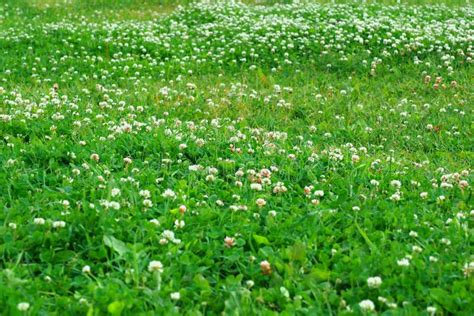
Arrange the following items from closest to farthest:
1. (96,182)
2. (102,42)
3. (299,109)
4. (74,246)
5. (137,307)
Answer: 1. (137,307)
2. (74,246)
3. (96,182)
4. (299,109)
5. (102,42)

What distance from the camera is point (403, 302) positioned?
379cm

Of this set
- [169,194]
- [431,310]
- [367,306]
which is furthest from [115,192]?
[431,310]

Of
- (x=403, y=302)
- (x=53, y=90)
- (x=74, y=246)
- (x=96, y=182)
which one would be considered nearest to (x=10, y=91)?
(x=53, y=90)

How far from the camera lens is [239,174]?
5.71 meters

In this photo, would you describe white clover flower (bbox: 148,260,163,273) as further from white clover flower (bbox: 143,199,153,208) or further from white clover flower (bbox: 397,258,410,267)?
white clover flower (bbox: 397,258,410,267)

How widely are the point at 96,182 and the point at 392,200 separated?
250 cm

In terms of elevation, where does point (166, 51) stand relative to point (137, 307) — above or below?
below

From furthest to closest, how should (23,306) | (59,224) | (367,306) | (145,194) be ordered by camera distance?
(145,194), (59,224), (367,306), (23,306)

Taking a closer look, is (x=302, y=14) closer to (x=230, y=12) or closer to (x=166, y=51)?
(x=230, y=12)

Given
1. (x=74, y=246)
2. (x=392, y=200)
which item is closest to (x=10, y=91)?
(x=74, y=246)

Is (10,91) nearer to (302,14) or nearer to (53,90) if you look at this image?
(53,90)

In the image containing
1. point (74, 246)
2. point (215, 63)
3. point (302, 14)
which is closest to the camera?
point (74, 246)

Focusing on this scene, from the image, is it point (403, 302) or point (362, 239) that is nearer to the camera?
point (403, 302)

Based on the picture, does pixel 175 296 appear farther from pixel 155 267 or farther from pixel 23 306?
pixel 23 306
